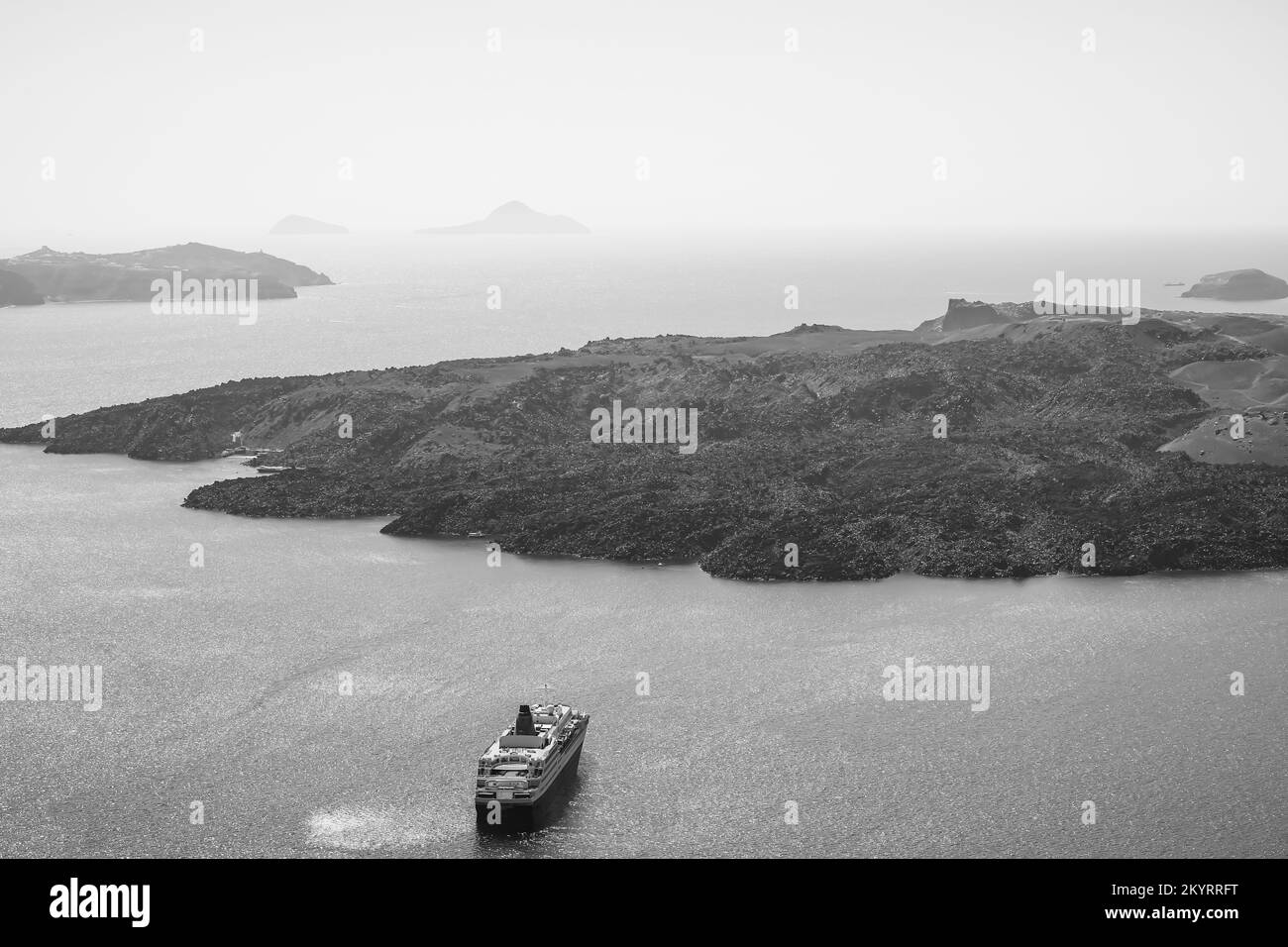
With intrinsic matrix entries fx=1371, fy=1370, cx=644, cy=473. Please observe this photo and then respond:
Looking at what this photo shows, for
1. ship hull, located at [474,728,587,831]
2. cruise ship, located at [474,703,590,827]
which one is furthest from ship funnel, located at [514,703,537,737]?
ship hull, located at [474,728,587,831]

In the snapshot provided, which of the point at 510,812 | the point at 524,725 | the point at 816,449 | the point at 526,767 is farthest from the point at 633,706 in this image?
the point at 816,449

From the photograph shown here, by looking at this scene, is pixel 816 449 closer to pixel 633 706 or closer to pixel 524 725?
pixel 633 706

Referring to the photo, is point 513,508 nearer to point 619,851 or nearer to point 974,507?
point 974,507

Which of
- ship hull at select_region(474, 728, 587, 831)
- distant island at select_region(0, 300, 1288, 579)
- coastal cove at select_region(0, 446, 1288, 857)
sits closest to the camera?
ship hull at select_region(474, 728, 587, 831)

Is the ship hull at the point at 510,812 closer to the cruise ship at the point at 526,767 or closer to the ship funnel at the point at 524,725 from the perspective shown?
the cruise ship at the point at 526,767

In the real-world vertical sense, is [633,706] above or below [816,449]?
below

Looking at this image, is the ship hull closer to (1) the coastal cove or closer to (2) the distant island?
(1) the coastal cove

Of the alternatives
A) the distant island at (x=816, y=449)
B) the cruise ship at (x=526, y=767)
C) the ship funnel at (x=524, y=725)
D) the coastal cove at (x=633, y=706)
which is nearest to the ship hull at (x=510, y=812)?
the cruise ship at (x=526, y=767)
